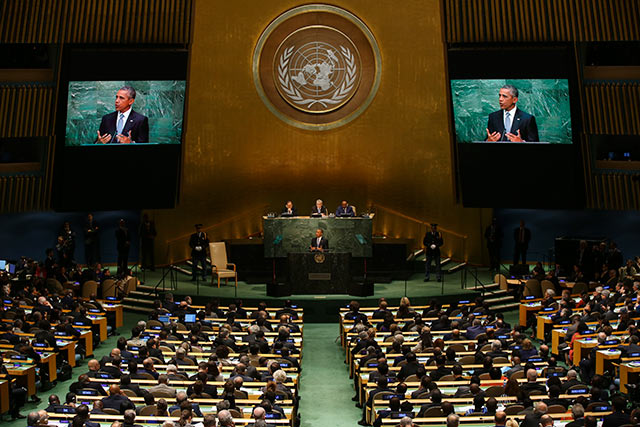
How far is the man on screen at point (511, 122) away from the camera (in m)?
22.8

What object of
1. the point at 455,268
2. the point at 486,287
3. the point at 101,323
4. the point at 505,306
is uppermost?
the point at 455,268

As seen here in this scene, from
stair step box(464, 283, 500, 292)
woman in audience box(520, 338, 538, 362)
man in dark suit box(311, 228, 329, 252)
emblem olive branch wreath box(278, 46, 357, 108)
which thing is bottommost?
woman in audience box(520, 338, 538, 362)

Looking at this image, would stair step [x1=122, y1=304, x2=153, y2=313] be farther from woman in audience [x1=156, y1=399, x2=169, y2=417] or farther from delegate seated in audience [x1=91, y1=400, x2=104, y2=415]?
woman in audience [x1=156, y1=399, x2=169, y2=417]

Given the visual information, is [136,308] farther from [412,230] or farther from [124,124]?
[412,230]

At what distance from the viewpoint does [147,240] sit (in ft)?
78.3

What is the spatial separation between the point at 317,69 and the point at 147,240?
23.4ft

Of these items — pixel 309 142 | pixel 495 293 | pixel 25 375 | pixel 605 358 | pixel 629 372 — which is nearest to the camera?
pixel 629 372

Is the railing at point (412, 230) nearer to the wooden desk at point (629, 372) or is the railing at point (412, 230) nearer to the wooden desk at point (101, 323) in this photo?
the wooden desk at point (101, 323)

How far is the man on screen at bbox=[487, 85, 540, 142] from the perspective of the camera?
74.7 feet

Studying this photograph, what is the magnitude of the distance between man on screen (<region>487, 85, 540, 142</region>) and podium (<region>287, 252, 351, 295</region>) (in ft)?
18.8

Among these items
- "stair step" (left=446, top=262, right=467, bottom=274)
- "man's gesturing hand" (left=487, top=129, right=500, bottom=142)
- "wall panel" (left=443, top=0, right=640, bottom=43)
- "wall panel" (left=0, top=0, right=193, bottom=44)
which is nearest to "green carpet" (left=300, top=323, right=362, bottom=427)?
"stair step" (left=446, top=262, right=467, bottom=274)

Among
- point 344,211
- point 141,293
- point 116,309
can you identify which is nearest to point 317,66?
point 344,211

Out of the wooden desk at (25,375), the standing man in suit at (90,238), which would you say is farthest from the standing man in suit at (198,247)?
the wooden desk at (25,375)

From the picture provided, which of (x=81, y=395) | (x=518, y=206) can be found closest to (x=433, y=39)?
(x=518, y=206)
